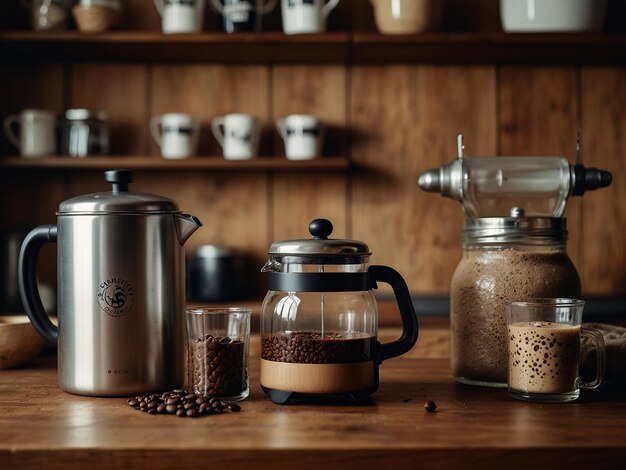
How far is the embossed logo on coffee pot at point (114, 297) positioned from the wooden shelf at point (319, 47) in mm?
1463

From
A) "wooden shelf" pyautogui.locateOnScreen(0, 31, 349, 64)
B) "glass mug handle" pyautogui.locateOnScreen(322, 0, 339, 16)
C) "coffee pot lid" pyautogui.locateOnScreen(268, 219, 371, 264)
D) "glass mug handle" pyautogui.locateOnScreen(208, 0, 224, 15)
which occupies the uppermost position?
"glass mug handle" pyautogui.locateOnScreen(208, 0, 224, 15)

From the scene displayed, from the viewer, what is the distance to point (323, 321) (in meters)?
0.97

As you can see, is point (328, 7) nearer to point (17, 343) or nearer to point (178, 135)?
point (178, 135)

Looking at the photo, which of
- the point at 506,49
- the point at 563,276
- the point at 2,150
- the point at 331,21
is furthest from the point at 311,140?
the point at 563,276

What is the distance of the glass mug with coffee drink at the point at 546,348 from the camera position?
929 millimetres

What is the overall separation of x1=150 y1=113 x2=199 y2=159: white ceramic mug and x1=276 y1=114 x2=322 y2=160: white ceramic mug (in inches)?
12.4

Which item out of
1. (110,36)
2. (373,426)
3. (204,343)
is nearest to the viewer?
(373,426)

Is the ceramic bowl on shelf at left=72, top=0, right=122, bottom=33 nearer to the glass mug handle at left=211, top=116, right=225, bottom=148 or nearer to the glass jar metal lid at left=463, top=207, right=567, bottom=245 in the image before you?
the glass mug handle at left=211, top=116, right=225, bottom=148

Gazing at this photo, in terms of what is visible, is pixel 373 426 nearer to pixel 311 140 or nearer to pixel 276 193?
pixel 311 140

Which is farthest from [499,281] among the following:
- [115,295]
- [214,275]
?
[214,275]

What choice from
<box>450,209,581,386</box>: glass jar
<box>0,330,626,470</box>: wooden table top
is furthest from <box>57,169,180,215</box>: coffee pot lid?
<box>450,209,581,386</box>: glass jar

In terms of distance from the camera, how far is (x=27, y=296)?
1052 mm

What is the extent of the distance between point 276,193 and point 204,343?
169cm

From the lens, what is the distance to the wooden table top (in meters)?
0.74
